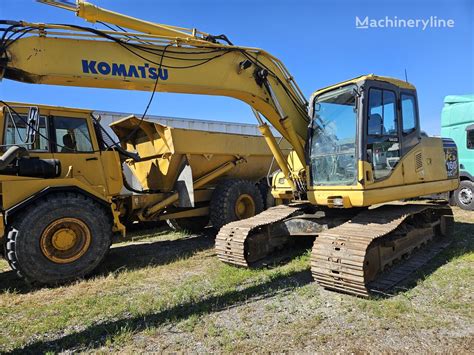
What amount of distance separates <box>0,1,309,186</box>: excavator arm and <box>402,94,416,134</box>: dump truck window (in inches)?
55.2

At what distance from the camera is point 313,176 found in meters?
5.40

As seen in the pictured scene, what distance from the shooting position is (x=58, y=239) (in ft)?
17.0

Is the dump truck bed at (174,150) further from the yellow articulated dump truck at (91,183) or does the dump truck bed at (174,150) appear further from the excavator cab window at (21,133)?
the excavator cab window at (21,133)

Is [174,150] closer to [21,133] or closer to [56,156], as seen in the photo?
[56,156]

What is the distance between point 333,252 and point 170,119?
8043 millimetres

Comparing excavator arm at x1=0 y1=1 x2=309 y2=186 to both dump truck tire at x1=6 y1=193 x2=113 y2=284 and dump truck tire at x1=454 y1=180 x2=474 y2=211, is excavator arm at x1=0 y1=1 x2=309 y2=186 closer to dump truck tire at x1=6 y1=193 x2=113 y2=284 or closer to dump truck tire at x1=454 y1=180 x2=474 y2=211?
dump truck tire at x1=6 y1=193 x2=113 y2=284

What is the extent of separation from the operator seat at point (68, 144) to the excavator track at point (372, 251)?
4040 millimetres

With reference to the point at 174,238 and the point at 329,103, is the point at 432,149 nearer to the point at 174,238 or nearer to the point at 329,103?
the point at 329,103

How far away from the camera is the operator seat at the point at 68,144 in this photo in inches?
233

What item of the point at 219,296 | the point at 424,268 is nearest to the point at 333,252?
the point at 219,296

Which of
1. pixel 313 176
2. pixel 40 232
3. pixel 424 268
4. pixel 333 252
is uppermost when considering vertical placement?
pixel 313 176

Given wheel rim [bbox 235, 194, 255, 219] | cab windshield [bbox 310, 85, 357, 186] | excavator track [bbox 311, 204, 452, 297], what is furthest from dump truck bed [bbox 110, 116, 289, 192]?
excavator track [bbox 311, 204, 452, 297]

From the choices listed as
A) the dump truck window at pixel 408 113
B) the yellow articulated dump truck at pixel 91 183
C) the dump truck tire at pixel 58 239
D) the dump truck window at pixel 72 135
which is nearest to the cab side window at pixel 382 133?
the dump truck window at pixel 408 113

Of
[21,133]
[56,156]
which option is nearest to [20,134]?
[21,133]
